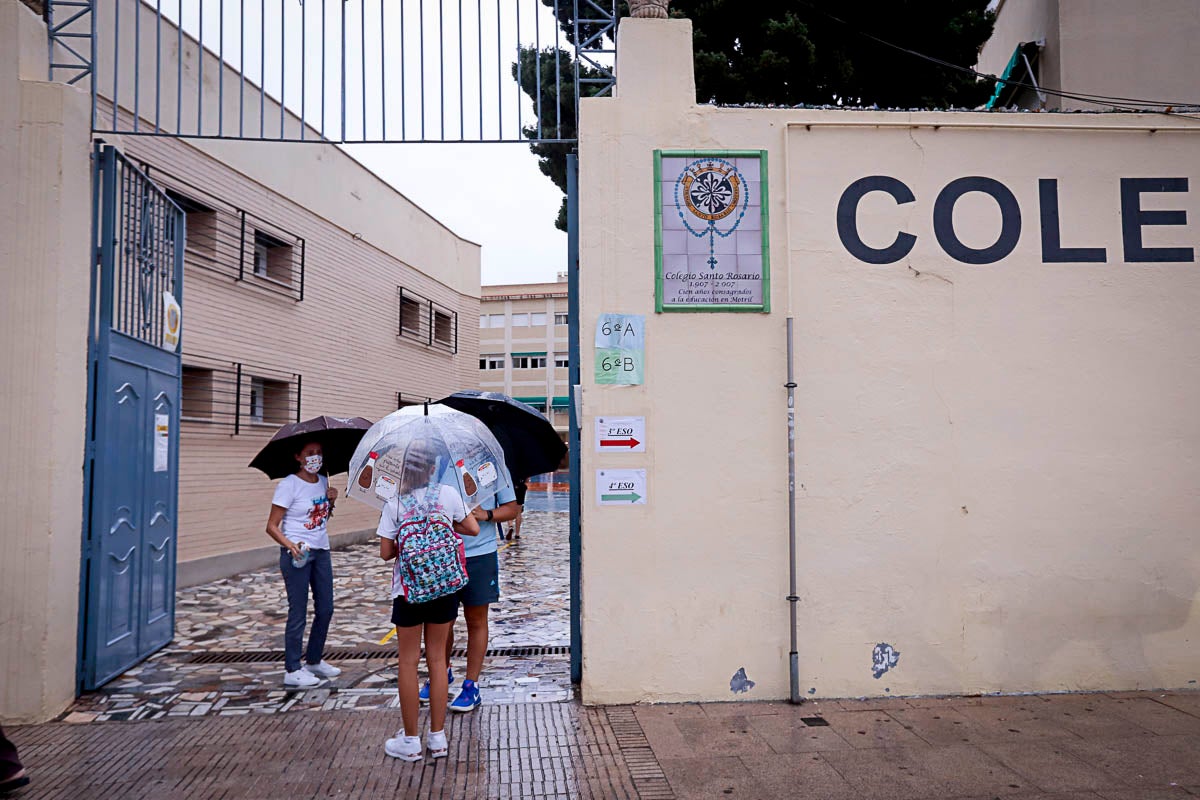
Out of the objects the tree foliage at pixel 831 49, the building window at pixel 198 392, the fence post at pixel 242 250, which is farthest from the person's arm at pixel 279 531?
the tree foliage at pixel 831 49

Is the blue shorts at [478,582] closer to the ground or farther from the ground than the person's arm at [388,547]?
closer to the ground

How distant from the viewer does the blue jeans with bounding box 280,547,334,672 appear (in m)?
6.62

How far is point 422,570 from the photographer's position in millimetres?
4805

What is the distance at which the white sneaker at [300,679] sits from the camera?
6574 millimetres

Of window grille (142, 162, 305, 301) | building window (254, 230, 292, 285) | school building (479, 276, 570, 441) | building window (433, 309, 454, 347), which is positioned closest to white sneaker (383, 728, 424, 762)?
window grille (142, 162, 305, 301)

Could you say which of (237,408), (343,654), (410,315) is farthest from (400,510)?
(410,315)

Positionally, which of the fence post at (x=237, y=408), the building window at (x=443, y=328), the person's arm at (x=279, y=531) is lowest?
the person's arm at (x=279, y=531)

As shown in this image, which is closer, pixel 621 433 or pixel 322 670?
pixel 621 433

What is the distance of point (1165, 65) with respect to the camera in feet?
39.5

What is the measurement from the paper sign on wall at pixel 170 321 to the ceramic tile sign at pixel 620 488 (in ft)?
13.5

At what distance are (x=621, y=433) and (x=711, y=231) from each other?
152 centimetres

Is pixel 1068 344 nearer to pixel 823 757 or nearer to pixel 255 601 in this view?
pixel 823 757

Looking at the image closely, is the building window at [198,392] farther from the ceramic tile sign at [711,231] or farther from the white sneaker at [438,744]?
the white sneaker at [438,744]

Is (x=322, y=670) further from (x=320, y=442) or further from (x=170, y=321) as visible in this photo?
(x=170, y=321)
